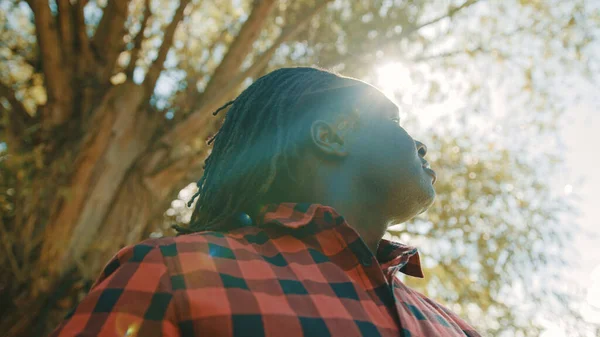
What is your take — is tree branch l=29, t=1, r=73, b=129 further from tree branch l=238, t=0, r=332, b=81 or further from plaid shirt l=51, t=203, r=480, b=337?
plaid shirt l=51, t=203, r=480, b=337

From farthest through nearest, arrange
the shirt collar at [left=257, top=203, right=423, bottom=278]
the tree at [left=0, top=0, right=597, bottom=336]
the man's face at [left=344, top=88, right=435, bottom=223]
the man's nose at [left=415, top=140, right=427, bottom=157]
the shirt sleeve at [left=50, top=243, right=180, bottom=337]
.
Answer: the tree at [left=0, top=0, right=597, bottom=336] < the man's nose at [left=415, top=140, right=427, bottom=157] < the man's face at [left=344, top=88, right=435, bottom=223] < the shirt collar at [left=257, top=203, right=423, bottom=278] < the shirt sleeve at [left=50, top=243, right=180, bottom=337]

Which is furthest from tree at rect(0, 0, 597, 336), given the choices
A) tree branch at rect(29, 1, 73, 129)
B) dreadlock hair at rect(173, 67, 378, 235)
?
dreadlock hair at rect(173, 67, 378, 235)

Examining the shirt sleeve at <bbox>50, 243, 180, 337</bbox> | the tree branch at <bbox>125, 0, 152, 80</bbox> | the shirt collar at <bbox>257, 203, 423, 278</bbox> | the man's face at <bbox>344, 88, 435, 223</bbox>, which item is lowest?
the shirt sleeve at <bbox>50, 243, 180, 337</bbox>

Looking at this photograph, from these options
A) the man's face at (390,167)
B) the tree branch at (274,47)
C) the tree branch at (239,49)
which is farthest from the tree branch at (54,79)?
the man's face at (390,167)

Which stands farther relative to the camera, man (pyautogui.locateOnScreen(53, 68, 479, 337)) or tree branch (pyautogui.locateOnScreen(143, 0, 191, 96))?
tree branch (pyautogui.locateOnScreen(143, 0, 191, 96))

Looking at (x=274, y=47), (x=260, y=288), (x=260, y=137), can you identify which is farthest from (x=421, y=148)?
(x=274, y=47)

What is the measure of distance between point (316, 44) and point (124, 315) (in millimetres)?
5629

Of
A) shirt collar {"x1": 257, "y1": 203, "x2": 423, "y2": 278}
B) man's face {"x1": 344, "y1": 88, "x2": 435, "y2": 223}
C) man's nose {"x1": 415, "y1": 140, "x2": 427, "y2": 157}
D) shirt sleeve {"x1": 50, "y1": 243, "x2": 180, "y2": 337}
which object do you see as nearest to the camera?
shirt sleeve {"x1": 50, "y1": 243, "x2": 180, "y2": 337}

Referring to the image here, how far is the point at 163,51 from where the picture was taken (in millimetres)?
4840

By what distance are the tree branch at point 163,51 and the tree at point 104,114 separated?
0.01 m

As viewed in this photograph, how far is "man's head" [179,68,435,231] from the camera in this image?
182cm

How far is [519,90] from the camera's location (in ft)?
22.5

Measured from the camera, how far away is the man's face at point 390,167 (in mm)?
1811

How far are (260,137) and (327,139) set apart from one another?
262 mm
